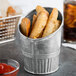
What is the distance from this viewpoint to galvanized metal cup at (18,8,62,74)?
0.69m

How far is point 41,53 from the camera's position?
707mm

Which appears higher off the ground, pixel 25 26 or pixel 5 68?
pixel 25 26

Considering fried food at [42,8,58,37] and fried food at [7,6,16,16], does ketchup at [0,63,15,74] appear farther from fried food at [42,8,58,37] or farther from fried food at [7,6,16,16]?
fried food at [7,6,16,16]

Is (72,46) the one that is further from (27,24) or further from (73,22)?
(27,24)

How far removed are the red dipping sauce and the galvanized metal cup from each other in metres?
0.10

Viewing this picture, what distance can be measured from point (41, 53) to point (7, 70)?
0.46 ft

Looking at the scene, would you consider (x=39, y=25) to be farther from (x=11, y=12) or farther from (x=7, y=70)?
(x=11, y=12)

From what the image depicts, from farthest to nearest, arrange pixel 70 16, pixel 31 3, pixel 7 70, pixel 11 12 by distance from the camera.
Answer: pixel 31 3
pixel 11 12
pixel 70 16
pixel 7 70

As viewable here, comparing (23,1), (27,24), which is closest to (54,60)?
(27,24)

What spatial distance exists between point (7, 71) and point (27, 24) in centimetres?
18

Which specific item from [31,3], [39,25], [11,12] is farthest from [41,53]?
[31,3]

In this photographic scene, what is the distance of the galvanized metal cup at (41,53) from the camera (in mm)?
695

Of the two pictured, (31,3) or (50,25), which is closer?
(50,25)

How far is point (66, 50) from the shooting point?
98 cm
